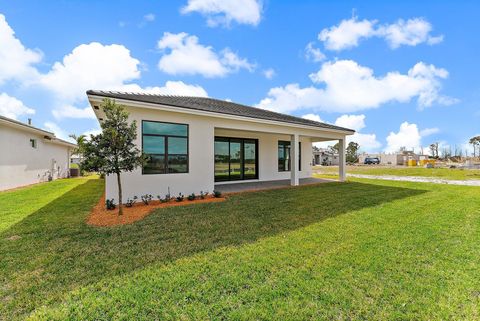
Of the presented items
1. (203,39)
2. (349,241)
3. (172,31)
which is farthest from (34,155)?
(349,241)

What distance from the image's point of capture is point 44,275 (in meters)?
3.20

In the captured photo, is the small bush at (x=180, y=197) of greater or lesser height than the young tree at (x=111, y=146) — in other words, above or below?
below

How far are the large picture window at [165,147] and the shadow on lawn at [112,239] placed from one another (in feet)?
6.58

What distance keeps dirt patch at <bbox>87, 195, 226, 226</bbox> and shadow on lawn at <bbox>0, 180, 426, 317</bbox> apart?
0.92ft

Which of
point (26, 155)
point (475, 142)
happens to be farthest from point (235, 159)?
point (475, 142)

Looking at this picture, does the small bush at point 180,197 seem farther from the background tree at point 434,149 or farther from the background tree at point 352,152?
the background tree at point 434,149

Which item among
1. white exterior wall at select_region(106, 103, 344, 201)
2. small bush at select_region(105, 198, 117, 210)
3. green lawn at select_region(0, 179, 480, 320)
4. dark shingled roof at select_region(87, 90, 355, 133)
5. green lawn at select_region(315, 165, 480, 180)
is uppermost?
dark shingled roof at select_region(87, 90, 355, 133)

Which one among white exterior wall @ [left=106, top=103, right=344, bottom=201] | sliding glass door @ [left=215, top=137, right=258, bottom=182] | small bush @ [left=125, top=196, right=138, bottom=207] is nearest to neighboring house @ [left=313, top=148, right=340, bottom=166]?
sliding glass door @ [left=215, top=137, right=258, bottom=182]

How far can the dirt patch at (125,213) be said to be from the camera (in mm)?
5867

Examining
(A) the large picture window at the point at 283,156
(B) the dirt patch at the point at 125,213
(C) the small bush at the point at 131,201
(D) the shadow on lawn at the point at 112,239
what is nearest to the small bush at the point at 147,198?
(B) the dirt patch at the point at 125,213

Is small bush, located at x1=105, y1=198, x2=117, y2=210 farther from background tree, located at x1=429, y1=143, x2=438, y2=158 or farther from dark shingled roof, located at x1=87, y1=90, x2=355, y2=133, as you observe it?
background tree, located at x1=429, y1=143, x2=438, y2=158

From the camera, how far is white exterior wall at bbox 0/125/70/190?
1143 centimetres

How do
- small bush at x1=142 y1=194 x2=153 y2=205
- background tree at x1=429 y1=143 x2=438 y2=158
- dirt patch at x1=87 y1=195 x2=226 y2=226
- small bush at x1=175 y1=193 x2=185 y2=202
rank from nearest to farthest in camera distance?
dirt patch at x1=87 y1=195 x2=226 y2=226, small bush at x1=142 y1=194 x2=153 y2=205, small bush at x1=175 y1=193 x2=185 y2=202, background tree at x1=429 y1=143 x2=438 y2=158

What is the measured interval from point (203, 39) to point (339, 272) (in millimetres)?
14313
